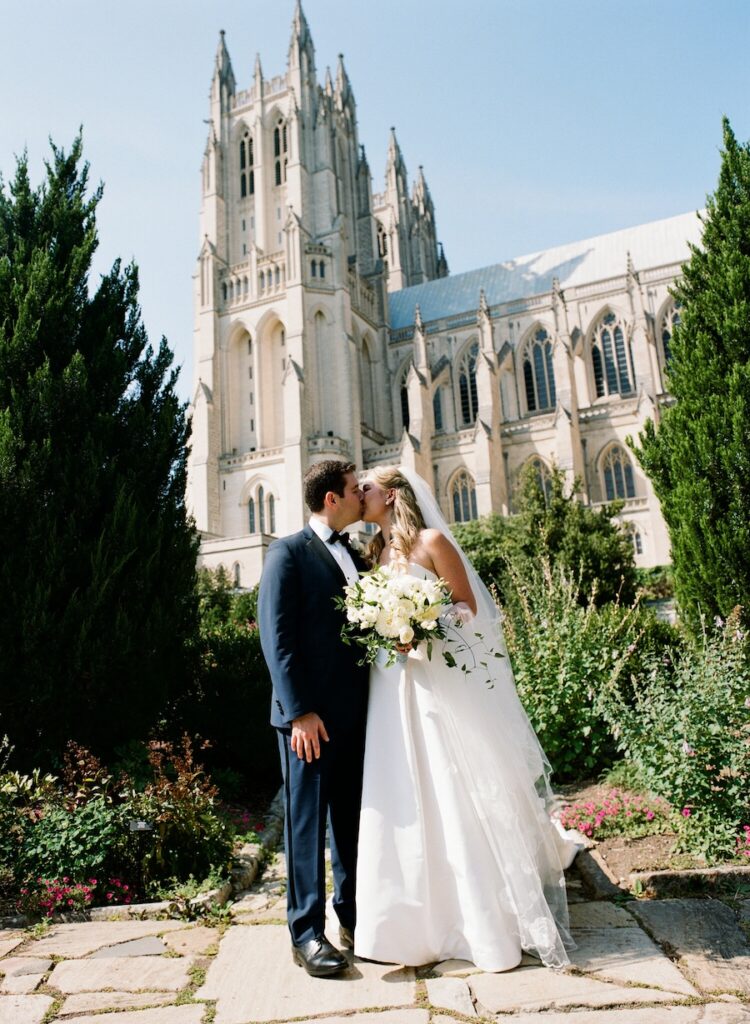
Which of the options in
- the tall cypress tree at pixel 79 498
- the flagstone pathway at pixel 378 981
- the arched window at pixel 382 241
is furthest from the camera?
the arched window at pixel 382 241

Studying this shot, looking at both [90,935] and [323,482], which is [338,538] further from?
[90,935]

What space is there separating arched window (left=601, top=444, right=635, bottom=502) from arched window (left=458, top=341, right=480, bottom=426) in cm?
757

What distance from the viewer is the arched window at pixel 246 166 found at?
123 ft

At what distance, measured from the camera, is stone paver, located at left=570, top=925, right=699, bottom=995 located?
280 centimetres

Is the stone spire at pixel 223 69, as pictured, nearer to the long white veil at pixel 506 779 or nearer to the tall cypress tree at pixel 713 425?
the tall cypress tree at pixel 713 425

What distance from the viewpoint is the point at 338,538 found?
148 inches

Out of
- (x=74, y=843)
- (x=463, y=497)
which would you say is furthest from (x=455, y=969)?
(x=463, y=497)

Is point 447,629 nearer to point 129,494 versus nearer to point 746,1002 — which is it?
point 746,1002

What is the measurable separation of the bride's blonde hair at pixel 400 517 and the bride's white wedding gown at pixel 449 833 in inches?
6.0

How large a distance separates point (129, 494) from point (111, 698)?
1.65 meters

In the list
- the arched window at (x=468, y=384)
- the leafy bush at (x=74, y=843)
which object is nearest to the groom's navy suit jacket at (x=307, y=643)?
the leafy bush at (x=74, y=843)

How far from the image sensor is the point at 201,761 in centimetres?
660

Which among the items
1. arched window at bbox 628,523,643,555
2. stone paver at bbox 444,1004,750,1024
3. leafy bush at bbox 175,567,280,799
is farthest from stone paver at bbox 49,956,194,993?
arched window at bbox 628,523,643,555

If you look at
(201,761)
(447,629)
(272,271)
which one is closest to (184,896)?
(447,629)
